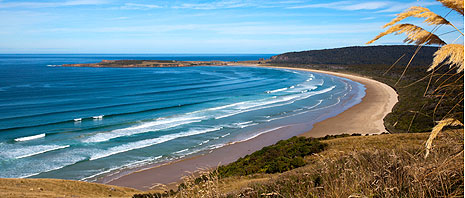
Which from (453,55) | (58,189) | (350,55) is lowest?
(58,189)

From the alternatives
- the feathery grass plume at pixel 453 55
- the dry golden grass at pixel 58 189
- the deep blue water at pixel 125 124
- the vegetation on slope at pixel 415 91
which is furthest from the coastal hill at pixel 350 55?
the feathery grass plume at pixel 453 55

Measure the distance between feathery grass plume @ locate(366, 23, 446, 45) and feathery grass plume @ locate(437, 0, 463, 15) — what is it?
26 cm

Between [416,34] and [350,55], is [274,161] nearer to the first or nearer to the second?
[416,34]

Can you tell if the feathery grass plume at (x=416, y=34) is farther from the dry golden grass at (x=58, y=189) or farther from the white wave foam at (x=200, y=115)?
the white wave foam at (x=200, y=115)

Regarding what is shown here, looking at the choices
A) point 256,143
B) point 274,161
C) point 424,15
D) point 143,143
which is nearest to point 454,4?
point 424,15

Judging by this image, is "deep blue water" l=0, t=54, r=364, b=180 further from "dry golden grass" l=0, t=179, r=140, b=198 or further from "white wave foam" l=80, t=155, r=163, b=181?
"dry golden grass" l=0, t=179, r=140, b=198

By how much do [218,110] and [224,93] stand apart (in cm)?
1499

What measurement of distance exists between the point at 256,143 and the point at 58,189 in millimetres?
12593

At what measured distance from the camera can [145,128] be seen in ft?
86.4

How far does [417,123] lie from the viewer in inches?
874

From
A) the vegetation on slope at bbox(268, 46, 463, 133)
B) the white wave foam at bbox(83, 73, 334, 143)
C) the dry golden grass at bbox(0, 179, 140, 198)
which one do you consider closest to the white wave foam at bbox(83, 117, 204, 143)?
the white wave foam at bbox(83, 73, 334, 143)

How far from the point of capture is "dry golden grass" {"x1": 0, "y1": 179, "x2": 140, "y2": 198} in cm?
1181

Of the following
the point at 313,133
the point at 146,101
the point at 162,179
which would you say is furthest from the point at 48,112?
the point at 313,133

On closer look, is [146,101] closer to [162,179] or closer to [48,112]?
[48,112]
